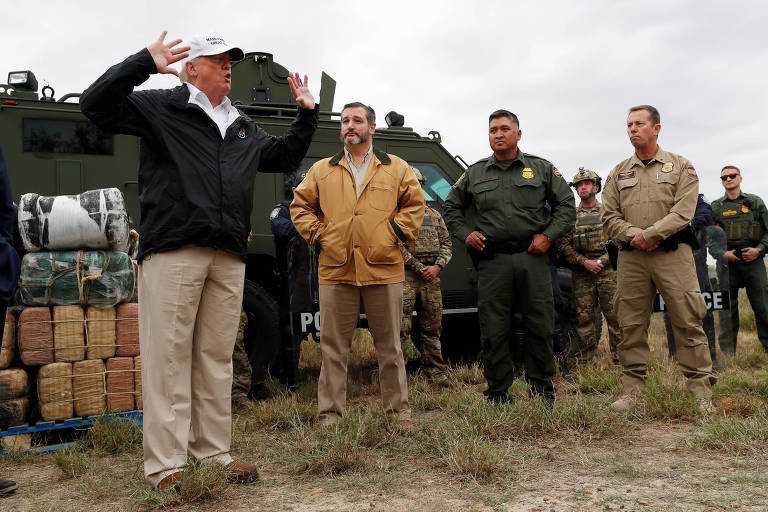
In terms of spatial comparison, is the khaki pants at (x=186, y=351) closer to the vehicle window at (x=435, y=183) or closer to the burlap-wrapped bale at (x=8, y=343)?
the burlap-wrapped bale at (x=8, y=343)

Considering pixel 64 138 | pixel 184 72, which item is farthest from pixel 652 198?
pixel 64 138

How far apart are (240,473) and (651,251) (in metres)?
2.83

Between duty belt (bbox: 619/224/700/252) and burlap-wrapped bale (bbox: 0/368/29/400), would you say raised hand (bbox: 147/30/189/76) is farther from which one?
duty belt (bbox: 619/224/700/252)

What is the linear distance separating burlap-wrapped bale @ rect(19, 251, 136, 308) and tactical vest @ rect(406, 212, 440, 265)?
206 centimetres

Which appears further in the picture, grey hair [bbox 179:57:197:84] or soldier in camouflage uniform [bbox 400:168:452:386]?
soldier in camouflage uniform [bbox 400:168:452:386]

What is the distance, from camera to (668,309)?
157 inches

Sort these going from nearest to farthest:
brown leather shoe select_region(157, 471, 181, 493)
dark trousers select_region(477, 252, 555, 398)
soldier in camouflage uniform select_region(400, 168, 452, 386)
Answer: brown leather shoe select_region(157, 471, 181, 493) → dark trousers select_region(477, 252, 555, 398) → soldier in camouflage uniform select_region(400, 168, 452, 386)

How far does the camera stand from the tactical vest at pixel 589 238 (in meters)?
5.66

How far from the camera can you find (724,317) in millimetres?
6438

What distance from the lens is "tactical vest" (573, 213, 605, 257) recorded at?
566 centimetres

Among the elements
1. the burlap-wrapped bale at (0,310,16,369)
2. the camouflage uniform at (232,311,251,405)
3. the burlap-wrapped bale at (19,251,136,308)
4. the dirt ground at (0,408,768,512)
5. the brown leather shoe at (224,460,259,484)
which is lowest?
the dirt ground at (0,408,768,512)

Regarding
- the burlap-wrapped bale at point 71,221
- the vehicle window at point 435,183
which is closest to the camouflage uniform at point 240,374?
the burlap-wrapped bale at point 71,221

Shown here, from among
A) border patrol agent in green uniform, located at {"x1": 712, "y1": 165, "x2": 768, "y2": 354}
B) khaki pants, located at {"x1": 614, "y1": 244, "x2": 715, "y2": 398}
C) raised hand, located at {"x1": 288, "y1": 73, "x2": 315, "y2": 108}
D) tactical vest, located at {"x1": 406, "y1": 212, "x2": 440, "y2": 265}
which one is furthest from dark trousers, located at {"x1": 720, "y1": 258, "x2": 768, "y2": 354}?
raised hand, located at {"x1": 288, "y1": 73, "x2": 315, "y2": 108}

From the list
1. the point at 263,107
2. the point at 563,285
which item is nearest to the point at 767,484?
the point at 563,285
